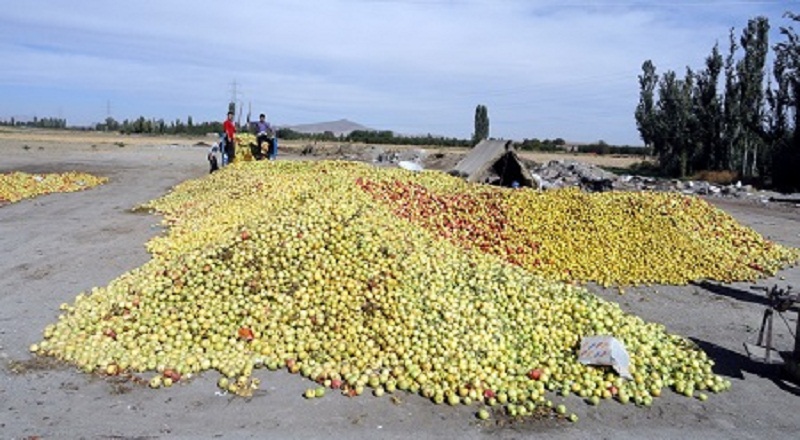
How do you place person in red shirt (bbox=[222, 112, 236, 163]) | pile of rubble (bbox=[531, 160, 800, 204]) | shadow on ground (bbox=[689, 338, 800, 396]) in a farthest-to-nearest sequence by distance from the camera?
pile of rubble (bbox=[531, 160, 800, 204])
person in red shirt (bbox=[222, 112, 236, 163])
shadow on ground (bbox=[689, 338, 800, 396])

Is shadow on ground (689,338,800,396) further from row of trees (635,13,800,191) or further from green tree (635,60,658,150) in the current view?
green tree (635,60,658,150)

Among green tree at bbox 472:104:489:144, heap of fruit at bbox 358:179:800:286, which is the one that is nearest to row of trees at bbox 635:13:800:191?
heap of fruit at bbox 358:179:800:286

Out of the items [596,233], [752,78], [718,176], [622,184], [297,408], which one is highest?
[752,78]

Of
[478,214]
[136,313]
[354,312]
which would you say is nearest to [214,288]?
[136,313]

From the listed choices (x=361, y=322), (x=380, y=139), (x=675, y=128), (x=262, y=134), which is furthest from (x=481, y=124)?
(x=361, y=322)

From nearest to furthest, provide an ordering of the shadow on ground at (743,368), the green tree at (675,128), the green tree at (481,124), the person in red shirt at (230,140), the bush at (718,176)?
the shadow on ground at (743,368), the person in red shirt at (230,140), the bush at (718,176), the green tree at (675,128), the green tree at (481,124)

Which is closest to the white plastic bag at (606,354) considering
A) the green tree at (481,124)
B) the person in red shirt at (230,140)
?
the person in red shirt at (230,140)

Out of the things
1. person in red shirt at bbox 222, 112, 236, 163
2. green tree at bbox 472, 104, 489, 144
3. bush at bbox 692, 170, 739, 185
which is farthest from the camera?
green tree at bbox 472, 104, 489, 144

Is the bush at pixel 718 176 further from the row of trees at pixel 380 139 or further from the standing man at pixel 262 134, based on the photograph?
the row of trees at pixel 380 139

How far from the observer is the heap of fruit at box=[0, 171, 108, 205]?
53.6 ft

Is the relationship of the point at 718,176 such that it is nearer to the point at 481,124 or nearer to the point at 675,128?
the point at 675,128

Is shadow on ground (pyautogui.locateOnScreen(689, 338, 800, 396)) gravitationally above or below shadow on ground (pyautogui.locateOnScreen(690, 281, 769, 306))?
below

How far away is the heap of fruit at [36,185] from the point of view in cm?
1634

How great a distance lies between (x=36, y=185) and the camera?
18062 mm
